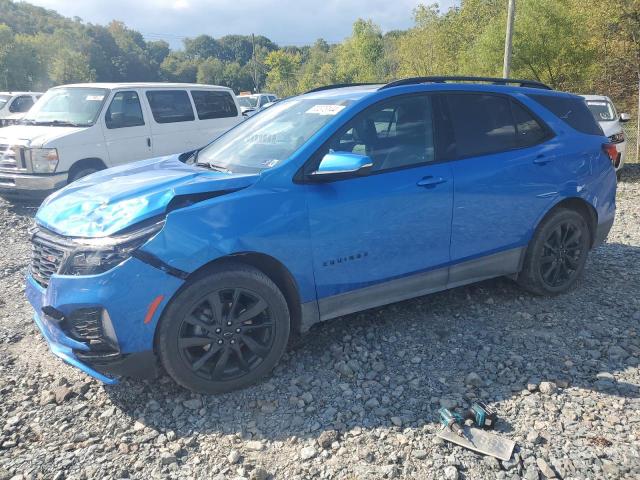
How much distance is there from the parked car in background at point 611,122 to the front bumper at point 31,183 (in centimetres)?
1001

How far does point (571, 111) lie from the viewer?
4.68 meters

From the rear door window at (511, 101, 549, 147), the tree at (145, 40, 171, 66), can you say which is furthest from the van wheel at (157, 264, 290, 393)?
the tree at (145, 40, 171, 66)

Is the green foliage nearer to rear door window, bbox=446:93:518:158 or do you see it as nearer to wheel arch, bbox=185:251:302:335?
rear door window, bbox=446:93:518:158

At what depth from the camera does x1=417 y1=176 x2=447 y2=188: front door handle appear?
12.2 ft

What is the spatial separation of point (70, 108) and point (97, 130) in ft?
2.58

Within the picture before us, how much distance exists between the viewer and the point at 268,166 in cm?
348

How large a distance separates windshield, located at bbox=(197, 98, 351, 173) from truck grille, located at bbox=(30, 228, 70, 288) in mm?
1195

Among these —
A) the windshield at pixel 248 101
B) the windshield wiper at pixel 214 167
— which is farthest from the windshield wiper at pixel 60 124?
the windshield at pixel 248 101

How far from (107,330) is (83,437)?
631mm

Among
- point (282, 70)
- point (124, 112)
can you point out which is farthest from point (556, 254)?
point (282, 70)

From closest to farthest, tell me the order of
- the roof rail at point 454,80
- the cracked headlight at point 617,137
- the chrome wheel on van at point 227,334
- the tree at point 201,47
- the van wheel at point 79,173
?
1. the chrome wheel on van at point 227,334
2. the roof rail at point 454,80
3. the van wheel at point 79,173
4. the cracked headlight at point 617,137
5. the tree at point 201,47

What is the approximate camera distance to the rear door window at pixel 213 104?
1015cm

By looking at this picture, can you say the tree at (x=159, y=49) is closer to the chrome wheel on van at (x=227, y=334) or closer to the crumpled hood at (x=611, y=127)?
the crumpled hood at (x=611, y=127)

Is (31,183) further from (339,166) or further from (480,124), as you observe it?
(480,124)
